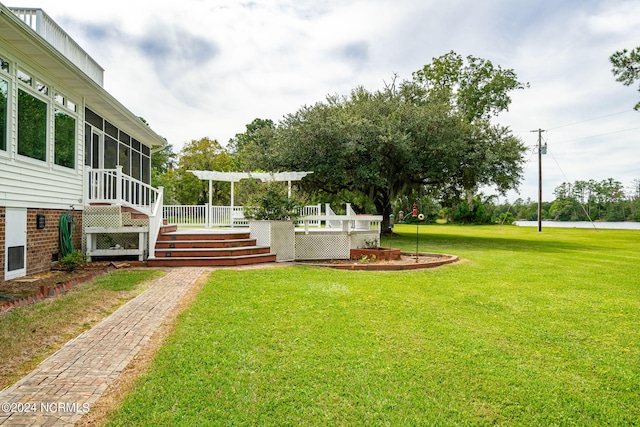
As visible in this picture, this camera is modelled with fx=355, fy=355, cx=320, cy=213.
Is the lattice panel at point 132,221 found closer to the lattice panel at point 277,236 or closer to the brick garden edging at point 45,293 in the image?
the brick garden edging at point 45,293

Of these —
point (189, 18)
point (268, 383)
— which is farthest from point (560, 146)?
point (268, 383)

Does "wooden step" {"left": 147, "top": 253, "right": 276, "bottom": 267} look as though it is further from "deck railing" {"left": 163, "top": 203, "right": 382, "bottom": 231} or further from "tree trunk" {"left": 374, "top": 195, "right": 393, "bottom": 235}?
"tree trunk" {"left": 374, "top": 195, "right": 393, "bottom": 235}

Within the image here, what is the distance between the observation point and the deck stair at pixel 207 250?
798 cm

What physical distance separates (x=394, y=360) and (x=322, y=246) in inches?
260

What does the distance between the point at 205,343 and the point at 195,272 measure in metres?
3.95

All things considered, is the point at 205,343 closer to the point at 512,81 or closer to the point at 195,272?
the point at 195,272

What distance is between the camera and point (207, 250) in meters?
8.30

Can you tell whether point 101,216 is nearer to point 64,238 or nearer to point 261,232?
point 64,238

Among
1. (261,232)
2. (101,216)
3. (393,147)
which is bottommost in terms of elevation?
(261,232)

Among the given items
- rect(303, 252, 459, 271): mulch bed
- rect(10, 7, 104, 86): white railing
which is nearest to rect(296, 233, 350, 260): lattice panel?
rect(303, 252, 459, 271): mulch bed

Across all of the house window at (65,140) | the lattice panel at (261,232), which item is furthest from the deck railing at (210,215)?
the house window at (65,140)

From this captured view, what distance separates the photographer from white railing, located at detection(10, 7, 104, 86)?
25.1 feet

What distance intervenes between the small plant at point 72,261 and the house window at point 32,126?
6.34 feet

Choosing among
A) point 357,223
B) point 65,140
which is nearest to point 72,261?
point 65,140
